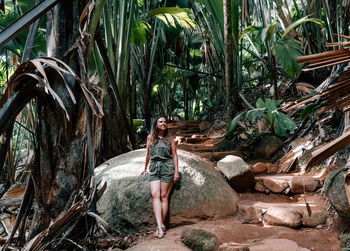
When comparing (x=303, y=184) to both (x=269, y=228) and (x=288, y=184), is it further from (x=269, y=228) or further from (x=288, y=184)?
(x=269, y=228)

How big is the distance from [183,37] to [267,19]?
147 inches

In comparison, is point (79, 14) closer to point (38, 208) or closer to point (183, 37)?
point (38, 208)

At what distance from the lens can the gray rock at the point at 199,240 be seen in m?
2.21

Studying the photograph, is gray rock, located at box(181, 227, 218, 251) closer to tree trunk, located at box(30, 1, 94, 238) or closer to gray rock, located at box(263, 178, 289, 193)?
tree trunk, located at box(30, 1, 94, 238)

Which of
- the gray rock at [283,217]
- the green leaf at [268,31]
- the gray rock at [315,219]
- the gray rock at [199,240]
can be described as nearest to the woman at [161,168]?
the gray rock at [199,240]

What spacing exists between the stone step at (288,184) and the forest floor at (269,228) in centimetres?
1

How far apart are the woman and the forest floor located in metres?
0.22

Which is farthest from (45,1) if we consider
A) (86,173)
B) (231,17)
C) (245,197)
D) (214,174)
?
(231,17)

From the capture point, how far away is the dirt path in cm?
226

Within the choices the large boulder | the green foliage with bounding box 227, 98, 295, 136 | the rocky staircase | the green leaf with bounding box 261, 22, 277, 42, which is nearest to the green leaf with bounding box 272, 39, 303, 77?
the green leaf with bounding box 261, 22, 277, 42

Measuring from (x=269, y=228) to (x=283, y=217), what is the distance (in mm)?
162

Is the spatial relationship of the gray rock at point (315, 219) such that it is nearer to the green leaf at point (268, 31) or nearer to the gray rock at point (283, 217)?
the gray rock at point (283, 217)

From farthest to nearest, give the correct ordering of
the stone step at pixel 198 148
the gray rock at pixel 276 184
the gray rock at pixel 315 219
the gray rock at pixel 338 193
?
the stone step at pixel 198 148 → the gray rock at pixel 276 184 → the gray rock at pixel 315 219 → the gray rock at pixel 338 193

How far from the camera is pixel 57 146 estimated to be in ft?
5.28
